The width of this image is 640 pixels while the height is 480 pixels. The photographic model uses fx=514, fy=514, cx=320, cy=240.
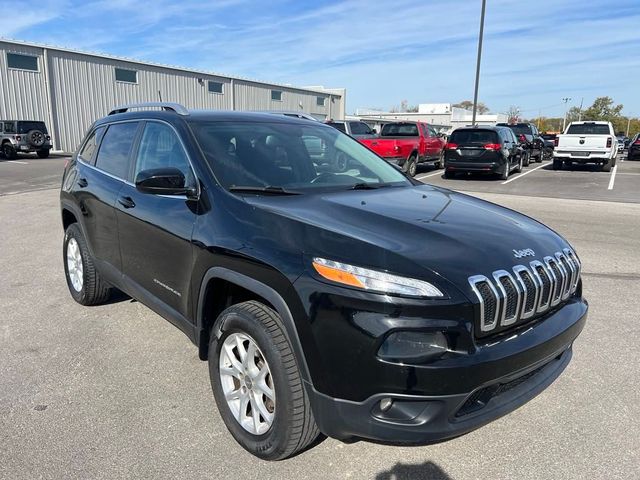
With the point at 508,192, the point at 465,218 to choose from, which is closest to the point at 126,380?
the point at 465,218

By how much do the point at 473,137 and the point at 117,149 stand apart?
1358 cm

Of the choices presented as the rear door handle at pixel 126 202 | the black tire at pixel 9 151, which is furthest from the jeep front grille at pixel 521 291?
the black tire at pixel 9 151

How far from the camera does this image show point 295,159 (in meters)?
3.51

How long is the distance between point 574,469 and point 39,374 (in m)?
3.28

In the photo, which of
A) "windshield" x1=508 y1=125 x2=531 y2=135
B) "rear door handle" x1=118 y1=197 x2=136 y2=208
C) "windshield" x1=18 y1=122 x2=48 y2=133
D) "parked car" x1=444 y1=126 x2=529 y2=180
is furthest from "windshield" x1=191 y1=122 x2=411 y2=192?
"windshield" x1=18 y1=122 x2=48 y2=133

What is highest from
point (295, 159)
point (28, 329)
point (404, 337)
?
point (295, 159)

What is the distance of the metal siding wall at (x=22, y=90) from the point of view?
2559cm

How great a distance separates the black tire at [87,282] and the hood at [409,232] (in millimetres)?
2315

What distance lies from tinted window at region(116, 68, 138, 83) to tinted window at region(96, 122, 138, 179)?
2960 centimetres

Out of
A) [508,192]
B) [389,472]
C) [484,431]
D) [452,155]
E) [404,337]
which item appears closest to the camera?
[404,337]

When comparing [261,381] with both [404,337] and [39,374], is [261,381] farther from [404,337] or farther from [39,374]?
[39,374]

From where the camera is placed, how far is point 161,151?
349 centimetres

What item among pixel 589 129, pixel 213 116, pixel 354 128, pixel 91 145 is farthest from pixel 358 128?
pixel 213 116

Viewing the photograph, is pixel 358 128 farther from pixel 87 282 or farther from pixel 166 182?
pixel 166 182
